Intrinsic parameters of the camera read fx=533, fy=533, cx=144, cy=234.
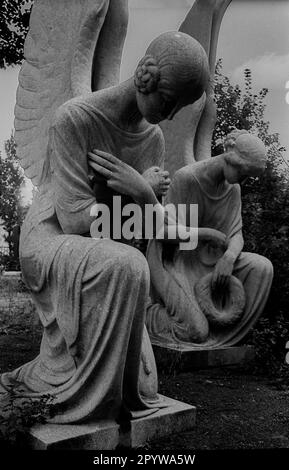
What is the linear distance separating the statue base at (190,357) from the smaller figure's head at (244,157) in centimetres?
155

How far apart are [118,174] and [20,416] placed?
1.24 metres

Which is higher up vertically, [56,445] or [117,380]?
[117,380]

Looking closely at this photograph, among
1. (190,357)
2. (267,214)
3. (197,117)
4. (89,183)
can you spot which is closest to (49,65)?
(89,183)

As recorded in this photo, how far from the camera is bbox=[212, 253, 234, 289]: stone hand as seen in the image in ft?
15.7

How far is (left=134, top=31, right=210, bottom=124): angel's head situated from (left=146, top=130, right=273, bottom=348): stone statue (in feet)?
7.18

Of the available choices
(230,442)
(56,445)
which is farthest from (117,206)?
(230,442)

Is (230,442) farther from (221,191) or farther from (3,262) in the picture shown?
(3,262)

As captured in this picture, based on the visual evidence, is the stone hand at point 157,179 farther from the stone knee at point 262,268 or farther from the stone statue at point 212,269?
the stone knee at point 262,268

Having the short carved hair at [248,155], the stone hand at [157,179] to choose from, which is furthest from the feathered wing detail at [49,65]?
the short carved hair at [248,155]

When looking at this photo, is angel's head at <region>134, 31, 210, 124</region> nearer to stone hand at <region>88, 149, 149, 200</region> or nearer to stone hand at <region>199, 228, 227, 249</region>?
stone hand at <region>88, 149, 149, 200</region>

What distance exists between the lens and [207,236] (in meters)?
4.90

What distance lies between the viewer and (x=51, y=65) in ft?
10.6

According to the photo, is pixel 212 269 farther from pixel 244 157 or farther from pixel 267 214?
pixel 267 214

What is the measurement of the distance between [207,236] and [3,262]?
29.3ft
